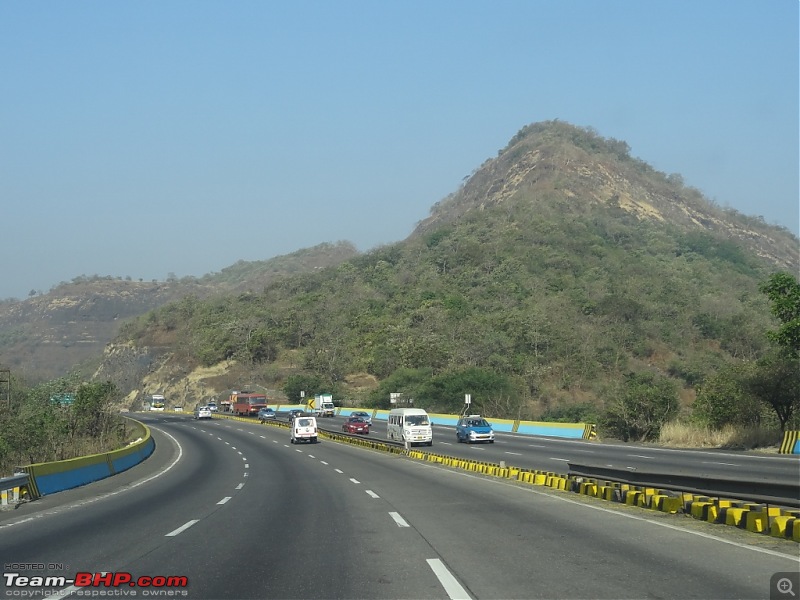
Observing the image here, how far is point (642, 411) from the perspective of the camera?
45.8 metres

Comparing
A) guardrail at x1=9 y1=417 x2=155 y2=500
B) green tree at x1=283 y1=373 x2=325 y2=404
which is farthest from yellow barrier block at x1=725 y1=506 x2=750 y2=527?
green tree at x1=283 y1=373 x2=325 y2=404

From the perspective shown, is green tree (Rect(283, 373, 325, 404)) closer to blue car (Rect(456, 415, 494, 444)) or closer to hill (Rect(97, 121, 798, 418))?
hill (Rect(97, 121, 798, 418))

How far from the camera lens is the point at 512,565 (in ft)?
32.9

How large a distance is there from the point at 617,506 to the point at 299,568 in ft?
28.3

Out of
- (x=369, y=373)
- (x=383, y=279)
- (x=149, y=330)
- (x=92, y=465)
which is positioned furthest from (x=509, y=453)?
(x=149, y=330)

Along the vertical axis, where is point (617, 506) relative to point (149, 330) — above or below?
below

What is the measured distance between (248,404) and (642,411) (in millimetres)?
56641

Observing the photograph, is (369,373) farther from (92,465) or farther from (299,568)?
(299,568)

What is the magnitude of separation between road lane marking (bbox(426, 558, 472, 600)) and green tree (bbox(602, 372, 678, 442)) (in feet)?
122

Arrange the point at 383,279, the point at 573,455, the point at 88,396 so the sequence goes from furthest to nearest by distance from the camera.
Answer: the point at 383,279
the point at 88,396
the point at 573,455

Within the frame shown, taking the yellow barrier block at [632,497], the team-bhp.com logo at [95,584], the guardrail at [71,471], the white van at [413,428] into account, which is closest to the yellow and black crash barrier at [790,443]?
the yellow barrier block at [632,497]

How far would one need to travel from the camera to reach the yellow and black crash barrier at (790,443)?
30.1 meters

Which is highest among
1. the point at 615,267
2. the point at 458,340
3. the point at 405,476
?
the point at 615,267

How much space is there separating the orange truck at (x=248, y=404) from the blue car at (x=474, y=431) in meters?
49.7
